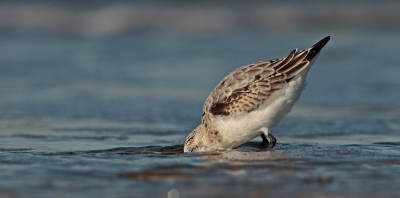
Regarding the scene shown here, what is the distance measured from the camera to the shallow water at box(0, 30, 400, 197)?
432cm

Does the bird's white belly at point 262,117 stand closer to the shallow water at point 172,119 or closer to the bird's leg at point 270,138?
the bird's leg at point 270,138

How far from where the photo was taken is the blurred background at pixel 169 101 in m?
A: 4.42

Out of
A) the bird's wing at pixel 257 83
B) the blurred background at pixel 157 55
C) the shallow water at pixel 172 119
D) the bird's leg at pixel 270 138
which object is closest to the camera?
the shallow water at pixel 172 119

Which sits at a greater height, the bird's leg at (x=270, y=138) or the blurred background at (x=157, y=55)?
the blurred background at (x=157, y=55)

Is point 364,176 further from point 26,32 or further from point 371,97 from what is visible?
point 26,32

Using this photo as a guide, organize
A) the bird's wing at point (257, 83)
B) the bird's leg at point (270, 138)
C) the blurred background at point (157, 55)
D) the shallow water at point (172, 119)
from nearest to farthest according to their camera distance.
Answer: the shallow water at point (172, 119)
the bird's wing at point (257, 83)
the bird's leg at point (270, 138)
the blurred background at point (157, 55)

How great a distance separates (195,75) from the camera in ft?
44.8

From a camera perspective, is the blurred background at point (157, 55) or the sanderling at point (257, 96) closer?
the sanderling at point (257, 96)

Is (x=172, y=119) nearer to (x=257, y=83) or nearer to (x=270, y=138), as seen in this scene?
(x=270, y=138)

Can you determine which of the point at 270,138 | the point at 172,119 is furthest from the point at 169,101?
the point at 270,138

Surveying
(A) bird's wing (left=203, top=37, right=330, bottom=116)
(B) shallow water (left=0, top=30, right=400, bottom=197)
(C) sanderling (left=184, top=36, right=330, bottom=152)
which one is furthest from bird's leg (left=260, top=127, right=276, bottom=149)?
(A) bird's wing (left=203, top=37, right=330, bottom=116)

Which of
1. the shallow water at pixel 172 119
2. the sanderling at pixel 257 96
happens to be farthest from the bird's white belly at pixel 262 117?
the shallow water at pixel 172 119

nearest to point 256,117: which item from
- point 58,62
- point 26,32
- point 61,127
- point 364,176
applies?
point 364,176

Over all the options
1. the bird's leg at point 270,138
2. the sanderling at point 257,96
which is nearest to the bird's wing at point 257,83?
the sanderling at point 257,96
